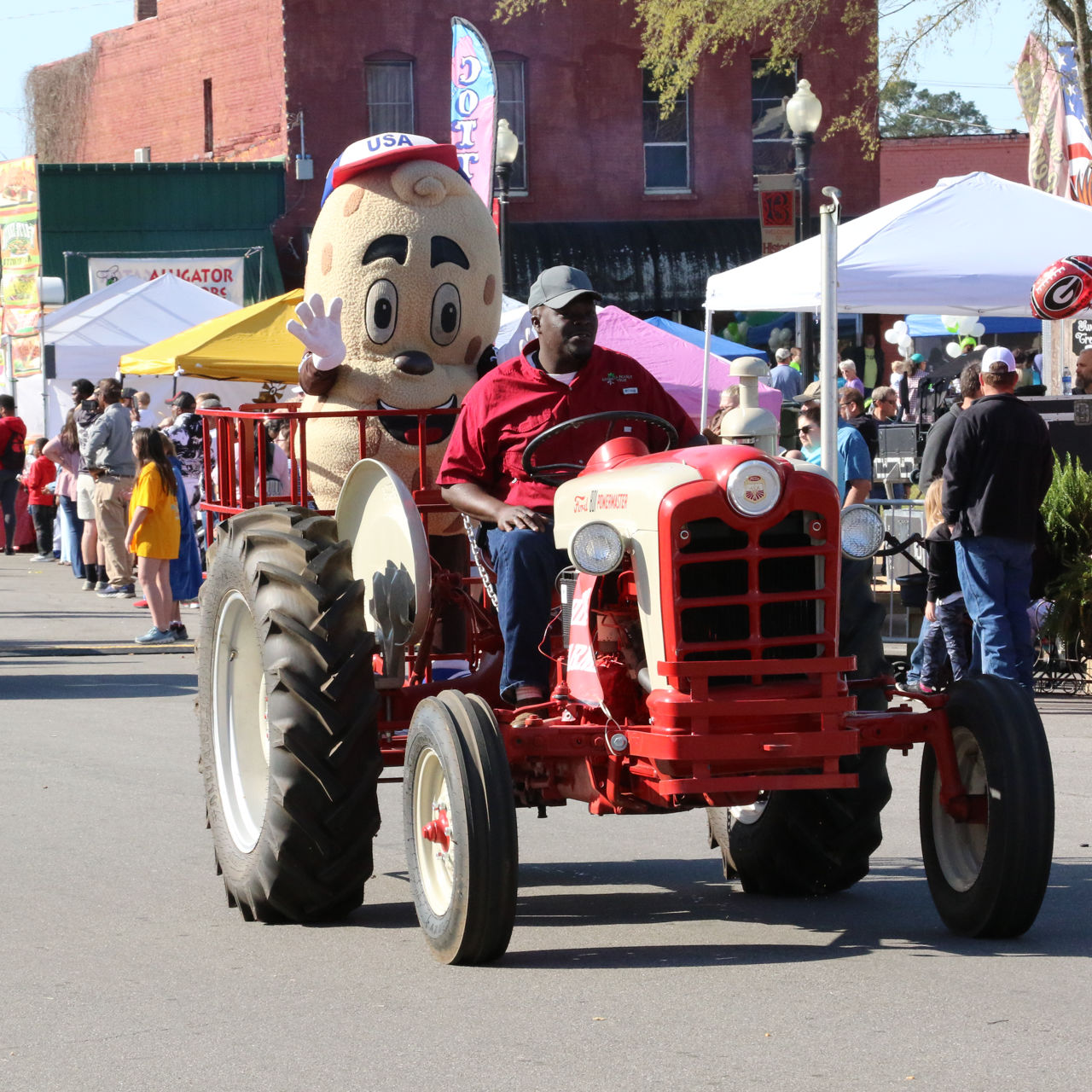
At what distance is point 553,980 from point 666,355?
51.5 ft

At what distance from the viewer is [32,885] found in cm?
700

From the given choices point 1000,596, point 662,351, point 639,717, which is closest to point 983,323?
point 662,351

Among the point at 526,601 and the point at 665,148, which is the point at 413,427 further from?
the point at 665,148

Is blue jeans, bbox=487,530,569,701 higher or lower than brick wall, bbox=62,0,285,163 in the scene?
lower

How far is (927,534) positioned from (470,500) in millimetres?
6187

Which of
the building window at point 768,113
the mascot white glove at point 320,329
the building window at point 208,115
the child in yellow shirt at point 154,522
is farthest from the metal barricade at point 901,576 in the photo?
the building window at point 208,115

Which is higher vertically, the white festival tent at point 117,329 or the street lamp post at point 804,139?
the street lamp post at point 804,139

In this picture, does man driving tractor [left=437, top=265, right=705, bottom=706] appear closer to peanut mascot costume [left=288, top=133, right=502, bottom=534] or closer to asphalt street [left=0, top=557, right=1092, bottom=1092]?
asphalt street [left=0, top=557, right=1092, bottom=1092]

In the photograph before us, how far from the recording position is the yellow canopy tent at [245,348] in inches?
613

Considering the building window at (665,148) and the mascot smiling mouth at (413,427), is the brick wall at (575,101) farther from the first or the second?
the mascot smiling mouth at (413,427)

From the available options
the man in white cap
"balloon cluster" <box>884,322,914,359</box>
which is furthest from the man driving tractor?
"balloon cluster" <box>884,322,914,359</box>

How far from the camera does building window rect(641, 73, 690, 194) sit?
35844mm

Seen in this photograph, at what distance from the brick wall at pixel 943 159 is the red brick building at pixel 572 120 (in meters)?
6.44

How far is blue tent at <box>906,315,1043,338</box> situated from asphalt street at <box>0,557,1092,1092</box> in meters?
23.5
